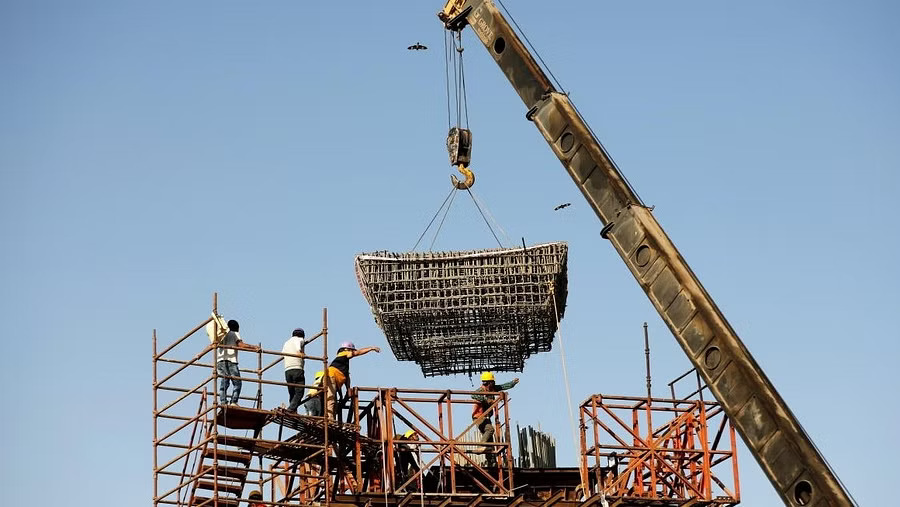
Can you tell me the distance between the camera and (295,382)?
35312 millimetres

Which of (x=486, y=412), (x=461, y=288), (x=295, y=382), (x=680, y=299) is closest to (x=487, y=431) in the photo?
(x=486, y=412)

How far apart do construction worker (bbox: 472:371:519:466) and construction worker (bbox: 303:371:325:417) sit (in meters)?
2.97

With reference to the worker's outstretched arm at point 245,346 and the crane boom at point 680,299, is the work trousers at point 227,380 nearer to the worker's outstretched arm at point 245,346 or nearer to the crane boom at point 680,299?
the worker's outstretched arm at point 245,346

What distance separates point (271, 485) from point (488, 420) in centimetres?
441

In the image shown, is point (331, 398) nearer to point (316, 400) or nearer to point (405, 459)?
point (316, 400)

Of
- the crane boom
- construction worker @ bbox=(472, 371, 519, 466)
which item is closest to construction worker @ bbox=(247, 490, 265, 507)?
construction worker @ bbox=(472, 371, 519, 466)

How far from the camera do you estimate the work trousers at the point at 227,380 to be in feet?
112

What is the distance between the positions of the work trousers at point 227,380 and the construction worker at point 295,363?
1.01 m

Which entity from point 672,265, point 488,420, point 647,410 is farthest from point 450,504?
point 672,265

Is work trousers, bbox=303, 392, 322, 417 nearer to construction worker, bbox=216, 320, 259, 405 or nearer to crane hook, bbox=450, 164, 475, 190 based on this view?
construction worker, bbox=216, 320, 259, 405

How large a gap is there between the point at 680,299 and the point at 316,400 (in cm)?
778

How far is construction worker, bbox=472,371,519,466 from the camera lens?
3606 cm

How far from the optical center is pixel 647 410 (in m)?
36.4

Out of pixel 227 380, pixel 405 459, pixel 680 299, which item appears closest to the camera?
pixel 680 299
